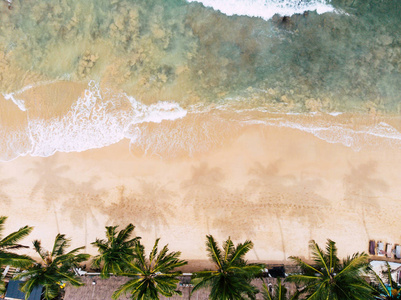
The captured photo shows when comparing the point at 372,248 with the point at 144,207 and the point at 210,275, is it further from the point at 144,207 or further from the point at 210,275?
the point at 144,207

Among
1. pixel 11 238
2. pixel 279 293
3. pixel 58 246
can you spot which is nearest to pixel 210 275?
pixel 279 293

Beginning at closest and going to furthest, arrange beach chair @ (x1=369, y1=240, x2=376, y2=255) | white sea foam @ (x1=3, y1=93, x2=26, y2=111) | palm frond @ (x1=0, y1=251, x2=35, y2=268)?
1. palm frond @ (x1=0, y1=251, x2=35, y2=268)
2. beach chair @ (x1=369, y1=240, x2=376, y2=255)
3. white sea foam @ (x1=3, y1=93, x2=26, y2=111)

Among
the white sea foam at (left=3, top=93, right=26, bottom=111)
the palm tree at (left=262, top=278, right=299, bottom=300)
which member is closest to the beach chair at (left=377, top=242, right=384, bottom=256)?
the palm tree at (left=262, top=278, right=299, bottom=300)

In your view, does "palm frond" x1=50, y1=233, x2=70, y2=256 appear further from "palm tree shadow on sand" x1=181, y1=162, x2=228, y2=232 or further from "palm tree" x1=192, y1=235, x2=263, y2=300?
"palm tree" x1=192, y1=235, x2=263, y2=300

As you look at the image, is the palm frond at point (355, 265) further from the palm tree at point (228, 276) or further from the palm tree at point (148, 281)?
the palm tree at point (148, 281)

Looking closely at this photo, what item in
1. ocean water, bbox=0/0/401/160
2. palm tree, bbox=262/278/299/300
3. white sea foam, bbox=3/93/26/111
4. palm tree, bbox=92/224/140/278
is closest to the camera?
palm tree, bbox=92/224/140/278

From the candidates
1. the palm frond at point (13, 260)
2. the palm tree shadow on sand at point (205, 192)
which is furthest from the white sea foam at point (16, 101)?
the palm tree shadow on sand at point (205, 192)
